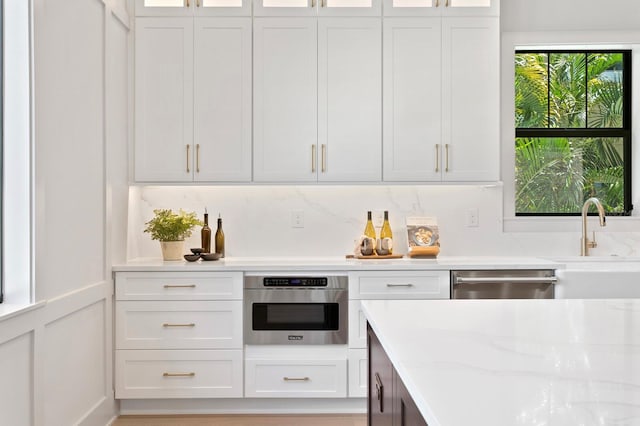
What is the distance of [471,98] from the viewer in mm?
3432

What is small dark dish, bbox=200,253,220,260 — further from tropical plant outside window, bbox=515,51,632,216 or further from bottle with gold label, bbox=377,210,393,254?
tropical plant outside window, bbox=515,51,632,216

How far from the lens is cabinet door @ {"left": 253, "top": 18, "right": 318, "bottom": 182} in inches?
133

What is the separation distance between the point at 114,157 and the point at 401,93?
1.78 metres

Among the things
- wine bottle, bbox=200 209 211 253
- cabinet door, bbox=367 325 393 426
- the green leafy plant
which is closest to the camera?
cabinet door, bbox=367 325 393 426

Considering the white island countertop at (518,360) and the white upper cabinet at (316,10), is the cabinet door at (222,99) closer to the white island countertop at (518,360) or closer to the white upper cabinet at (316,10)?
the white upper cabinet at (316,10)

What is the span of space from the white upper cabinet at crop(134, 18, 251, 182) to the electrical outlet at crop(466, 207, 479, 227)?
1.58 m

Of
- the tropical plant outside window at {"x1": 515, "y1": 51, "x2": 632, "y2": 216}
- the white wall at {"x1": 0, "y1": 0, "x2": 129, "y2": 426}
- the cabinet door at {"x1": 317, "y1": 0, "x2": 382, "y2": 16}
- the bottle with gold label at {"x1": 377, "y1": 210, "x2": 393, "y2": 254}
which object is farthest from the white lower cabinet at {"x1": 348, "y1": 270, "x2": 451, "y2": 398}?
the cabinet door at {"x1": 317, "y1": 0, "x2": 382, "y2": 16}

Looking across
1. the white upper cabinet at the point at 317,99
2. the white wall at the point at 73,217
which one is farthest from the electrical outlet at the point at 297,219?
the white wall at the point at 73,217

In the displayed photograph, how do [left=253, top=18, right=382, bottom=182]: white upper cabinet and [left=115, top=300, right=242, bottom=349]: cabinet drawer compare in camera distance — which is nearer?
[left=115, top=300, right=242, bottom=349]: cabinet drawer

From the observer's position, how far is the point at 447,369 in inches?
41.3

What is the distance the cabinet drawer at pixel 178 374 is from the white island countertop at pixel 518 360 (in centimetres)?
165

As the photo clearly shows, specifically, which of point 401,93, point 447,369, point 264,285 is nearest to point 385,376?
point 447,369

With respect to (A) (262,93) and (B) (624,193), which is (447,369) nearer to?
(A) (262,93)

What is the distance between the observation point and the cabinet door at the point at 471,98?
3420 millimetres
